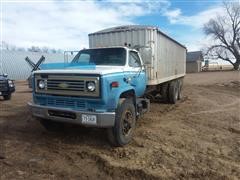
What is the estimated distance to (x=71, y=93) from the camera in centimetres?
571

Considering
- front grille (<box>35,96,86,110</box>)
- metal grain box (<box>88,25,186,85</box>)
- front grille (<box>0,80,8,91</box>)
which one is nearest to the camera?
front grille (<box>35,96,86,110</box>)

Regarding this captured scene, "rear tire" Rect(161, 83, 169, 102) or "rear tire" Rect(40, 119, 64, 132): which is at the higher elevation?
"rear tire" Rect(161, 83, 169, 102)

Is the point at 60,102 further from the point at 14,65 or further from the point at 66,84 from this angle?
the point at 14,65

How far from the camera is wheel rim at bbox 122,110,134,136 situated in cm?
617

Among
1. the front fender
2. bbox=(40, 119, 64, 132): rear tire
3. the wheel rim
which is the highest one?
the front fender

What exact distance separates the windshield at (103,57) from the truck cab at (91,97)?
0.10 m

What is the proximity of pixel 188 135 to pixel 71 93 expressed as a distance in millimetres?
3195

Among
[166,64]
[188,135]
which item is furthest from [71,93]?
[166,64]

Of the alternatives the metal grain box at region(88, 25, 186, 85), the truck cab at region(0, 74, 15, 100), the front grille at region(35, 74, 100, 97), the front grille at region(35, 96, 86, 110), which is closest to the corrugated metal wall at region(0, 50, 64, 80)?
the truck cab at region(0, 74, 15, 100)

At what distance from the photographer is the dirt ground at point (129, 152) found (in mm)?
4801

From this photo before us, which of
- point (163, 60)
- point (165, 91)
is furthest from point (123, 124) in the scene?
point (165, 91)

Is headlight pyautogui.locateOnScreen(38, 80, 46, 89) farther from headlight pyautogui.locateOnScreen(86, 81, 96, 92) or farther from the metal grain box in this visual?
the metal grain box

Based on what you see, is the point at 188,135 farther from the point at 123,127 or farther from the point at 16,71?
the point at 16,71

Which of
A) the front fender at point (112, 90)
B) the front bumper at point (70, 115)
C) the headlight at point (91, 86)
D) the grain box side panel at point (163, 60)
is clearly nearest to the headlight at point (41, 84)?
the front bumper at point (70, 115)
